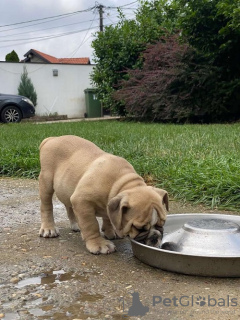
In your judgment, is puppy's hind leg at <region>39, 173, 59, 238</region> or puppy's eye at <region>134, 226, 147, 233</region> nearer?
puppy's eye at <region>134, 226, 147, 233</region>

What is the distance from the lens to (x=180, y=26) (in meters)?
15.2

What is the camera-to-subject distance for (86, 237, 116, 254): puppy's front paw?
3.19m

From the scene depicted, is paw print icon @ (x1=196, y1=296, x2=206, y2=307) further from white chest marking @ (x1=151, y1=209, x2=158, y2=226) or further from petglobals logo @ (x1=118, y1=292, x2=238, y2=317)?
white chest marking @ (x1=151, y1=209, x2=158, y2=226)

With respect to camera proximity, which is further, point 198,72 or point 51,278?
point 198,72

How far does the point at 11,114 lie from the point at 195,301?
55.9ft

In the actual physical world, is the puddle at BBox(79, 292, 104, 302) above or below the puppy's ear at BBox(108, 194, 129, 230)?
below

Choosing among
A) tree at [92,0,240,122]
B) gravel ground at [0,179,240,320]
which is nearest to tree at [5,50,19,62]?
tree at [92,0,240,122]

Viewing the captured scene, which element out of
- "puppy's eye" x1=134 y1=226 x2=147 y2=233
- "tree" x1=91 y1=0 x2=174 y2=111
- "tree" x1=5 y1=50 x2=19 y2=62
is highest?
"tree" x1=5 y1=50 x2=19 y2=62

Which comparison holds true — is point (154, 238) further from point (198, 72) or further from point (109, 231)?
point (198, 72)

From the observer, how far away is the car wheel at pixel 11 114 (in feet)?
60.6

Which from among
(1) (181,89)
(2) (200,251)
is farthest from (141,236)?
(1) (181,89)

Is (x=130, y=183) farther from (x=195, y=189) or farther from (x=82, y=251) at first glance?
(x=195, y=189)

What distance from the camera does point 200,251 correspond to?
2877 millimetres

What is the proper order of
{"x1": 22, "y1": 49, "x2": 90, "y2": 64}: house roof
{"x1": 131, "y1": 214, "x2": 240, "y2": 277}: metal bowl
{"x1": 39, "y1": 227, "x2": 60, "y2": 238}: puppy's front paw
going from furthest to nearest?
1. {"x1": 22, "y1": 49, "x2": 90, "y2": 64}: house roof
2. {"x1": 39, "y1": 227, "x2": 60, "y2": 238}: puppy's front paw
3. {"x1": 131, "y1": 214, "x2": 240, "y2": 277}: metal bowl
